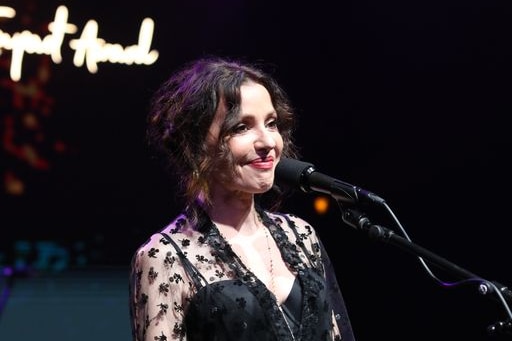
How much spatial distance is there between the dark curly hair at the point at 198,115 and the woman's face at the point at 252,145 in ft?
0.06

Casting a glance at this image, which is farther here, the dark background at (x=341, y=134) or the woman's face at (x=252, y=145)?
the dark background at (x=341, y=134)

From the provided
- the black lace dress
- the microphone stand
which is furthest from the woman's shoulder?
the microphone stand

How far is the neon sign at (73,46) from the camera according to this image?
4.08 meters

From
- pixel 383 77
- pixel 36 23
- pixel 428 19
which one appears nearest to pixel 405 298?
pixel 383 77

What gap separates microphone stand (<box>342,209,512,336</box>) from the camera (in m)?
1.50

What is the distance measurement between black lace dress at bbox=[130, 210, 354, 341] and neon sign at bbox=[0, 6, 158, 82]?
7.31 feet

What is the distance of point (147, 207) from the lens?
4.28 meters

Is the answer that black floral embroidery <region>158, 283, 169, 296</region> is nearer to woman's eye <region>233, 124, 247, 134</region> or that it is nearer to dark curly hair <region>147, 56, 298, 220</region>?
dark curly hair <region>147, 56, 298, 220</region>

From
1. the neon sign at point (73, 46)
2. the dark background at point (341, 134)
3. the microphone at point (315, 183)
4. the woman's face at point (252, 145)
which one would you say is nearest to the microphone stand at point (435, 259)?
the microphone at point (315, 183)

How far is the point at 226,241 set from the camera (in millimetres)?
2068

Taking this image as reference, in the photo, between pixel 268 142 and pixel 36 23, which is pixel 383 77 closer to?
pixel 36 23

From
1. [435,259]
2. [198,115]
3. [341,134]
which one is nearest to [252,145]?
[198,115]

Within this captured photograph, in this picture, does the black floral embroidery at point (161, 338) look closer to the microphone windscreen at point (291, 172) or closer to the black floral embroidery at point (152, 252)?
the black floral embroidery at point (152, 252)

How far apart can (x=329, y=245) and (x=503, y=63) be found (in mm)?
1221
